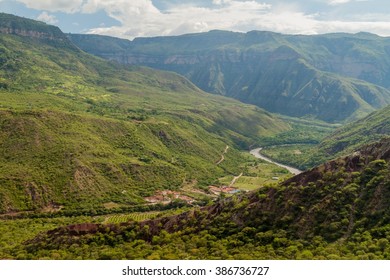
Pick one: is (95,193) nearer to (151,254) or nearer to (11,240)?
(11,240)

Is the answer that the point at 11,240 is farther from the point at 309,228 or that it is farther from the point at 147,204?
the point at 309,228

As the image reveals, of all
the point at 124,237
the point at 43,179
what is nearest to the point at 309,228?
the point at 124,237

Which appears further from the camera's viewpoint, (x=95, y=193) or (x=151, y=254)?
(x=95, y=193)

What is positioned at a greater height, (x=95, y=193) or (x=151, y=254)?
(x=151, y=254)

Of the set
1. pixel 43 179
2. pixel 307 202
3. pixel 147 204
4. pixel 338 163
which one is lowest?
pixel 147 204

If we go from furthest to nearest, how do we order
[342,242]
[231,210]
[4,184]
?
[4,184], [231,210], [342,242]

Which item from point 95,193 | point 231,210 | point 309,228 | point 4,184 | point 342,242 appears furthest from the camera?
point 95,193
